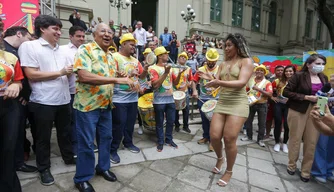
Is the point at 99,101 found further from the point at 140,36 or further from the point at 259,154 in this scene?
the point at 140,36

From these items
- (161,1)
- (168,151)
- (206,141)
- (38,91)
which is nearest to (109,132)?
(38,91)

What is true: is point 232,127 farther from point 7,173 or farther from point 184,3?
point 184,3

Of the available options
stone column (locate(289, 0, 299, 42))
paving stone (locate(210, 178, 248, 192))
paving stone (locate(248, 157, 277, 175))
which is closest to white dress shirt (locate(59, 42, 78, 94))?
paving stone (locate(210, 178, 248, 192))

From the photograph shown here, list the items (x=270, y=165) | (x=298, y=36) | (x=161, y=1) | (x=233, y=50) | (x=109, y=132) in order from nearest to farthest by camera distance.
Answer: (x=109, y=132)
(x=233, y=50)
(x=270, y=165)
(x=161, y=1)
(x=298, y=36)

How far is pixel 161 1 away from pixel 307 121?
44.4 ft

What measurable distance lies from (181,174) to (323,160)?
7.57ft

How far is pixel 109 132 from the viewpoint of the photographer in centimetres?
273

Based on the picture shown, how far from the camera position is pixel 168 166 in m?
3.32

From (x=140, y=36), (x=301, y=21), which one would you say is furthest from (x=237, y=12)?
(x=140, y=36)

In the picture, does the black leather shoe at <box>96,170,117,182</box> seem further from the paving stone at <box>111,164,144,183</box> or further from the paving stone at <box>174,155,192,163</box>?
the paving stone at <box>174,155,192,163</box>

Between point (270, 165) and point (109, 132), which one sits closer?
point (109, 132)

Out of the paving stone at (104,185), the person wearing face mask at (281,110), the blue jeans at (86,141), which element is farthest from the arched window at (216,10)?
the paving stone at (104,185)

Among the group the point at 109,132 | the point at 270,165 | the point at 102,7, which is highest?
the point at 102,7

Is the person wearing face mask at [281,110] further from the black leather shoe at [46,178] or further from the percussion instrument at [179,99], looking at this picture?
the black leather shoe at [46,178]
